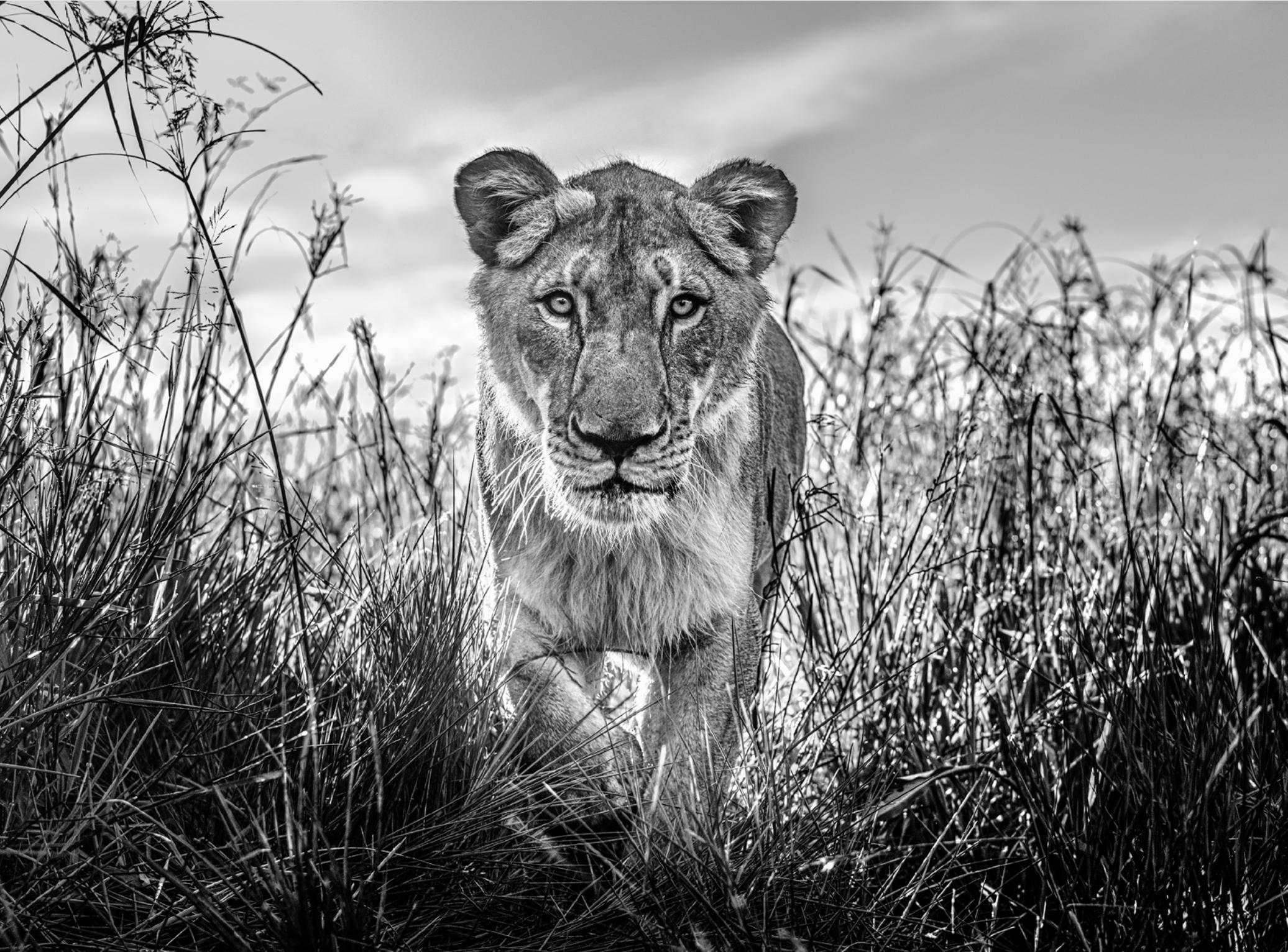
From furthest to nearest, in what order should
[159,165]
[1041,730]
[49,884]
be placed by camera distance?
[1041,730], [159,165], [49,884]

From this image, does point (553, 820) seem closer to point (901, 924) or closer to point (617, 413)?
point (901, 924)

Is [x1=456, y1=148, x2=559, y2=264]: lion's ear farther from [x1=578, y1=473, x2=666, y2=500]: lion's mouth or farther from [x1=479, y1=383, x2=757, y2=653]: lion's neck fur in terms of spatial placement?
[x1=578, y1=473, x2=666, y2=500]: lion's mouth

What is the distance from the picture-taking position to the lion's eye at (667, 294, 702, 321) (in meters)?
3.78

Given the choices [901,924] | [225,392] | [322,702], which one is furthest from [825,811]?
[225,392]

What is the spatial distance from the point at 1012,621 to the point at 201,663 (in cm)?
281

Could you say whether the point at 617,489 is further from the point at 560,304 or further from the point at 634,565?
the point at 560,304

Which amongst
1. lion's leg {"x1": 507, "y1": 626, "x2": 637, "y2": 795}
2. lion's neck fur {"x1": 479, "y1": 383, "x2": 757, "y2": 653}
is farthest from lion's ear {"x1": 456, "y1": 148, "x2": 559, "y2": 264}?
lion's leg {"x1": 507, "y1": 626, "x2": 637, "y2": 795}

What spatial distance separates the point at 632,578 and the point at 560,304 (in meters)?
0.92

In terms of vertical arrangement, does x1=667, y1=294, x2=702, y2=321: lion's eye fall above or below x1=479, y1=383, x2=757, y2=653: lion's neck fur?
above

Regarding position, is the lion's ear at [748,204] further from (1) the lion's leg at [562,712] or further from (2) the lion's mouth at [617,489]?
(1) the lion's leg at [562,712]

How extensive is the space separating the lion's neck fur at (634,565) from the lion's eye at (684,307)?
38 centimetres

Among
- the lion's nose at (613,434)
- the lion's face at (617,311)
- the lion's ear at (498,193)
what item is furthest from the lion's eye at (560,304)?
the lion's nose at (613,434)

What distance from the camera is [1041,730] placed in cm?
334

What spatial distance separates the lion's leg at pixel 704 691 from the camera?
3.50m
